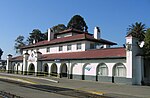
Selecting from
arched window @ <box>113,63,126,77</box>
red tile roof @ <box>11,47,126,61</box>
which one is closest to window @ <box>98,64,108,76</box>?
red tile roof @ <box>11,47,126,61</box>

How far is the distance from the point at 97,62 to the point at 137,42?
6.52 meters

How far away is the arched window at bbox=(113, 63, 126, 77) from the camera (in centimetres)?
3247

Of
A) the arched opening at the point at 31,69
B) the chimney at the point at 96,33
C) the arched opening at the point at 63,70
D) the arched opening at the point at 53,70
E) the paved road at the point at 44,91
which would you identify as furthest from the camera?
the arched opening at the point at 31,69

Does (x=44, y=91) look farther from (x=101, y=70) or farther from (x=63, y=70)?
(x=63, y=70)

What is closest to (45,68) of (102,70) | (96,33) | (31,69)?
(31,69)

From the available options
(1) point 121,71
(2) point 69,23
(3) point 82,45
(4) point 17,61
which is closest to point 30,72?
(4) point 17,61

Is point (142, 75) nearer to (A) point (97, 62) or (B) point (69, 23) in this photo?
(A) point (97, 62)

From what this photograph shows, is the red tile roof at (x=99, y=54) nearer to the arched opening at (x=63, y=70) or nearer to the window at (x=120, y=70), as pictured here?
the window at (x=120, y=70)

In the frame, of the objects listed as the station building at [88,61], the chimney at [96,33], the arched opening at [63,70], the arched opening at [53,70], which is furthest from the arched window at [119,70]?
the arched opening at [53,70]

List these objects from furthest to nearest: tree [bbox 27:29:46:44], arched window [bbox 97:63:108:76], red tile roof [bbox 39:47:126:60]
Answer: tree [bbox 27:29:46:44] < arched window [bbox 97:63:108:76] < red tile roof [bbox 39:47:126:60]

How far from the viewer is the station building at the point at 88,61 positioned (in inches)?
1244

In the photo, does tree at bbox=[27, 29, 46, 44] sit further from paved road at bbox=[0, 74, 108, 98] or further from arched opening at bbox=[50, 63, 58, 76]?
paved road at bbox=[0, 74, 108, 98]

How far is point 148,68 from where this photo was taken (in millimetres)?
34219

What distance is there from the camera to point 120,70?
3291 cm
